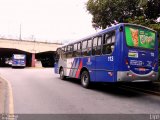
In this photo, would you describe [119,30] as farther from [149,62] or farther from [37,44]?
[37,44]

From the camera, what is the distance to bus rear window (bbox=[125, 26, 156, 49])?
9875mm

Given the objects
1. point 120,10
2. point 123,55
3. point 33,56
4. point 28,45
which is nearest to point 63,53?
point 120,10

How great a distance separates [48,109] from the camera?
7.39 m

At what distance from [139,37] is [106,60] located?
1.73 m

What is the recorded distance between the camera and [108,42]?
34.3ft

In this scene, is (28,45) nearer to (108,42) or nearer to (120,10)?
(120,10)

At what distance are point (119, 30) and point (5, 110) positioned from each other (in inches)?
213

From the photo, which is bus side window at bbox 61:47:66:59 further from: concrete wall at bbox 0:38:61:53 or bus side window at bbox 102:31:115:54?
concrete wall at bbox 0:38:61:53

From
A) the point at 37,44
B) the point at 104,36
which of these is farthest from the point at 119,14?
the point at 37,44

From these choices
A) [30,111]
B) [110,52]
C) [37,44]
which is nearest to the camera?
[30,111]

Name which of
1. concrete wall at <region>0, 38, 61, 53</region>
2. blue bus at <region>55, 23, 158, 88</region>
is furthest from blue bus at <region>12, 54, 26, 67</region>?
blue bus at <region>55, 23, 158, 88</region>

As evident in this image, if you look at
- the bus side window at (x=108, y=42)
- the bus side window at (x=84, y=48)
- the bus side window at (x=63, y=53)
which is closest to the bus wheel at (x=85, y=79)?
the bus side window at (x=84, y=48)

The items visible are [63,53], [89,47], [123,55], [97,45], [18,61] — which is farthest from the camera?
[18,61]

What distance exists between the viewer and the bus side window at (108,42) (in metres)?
10.1
